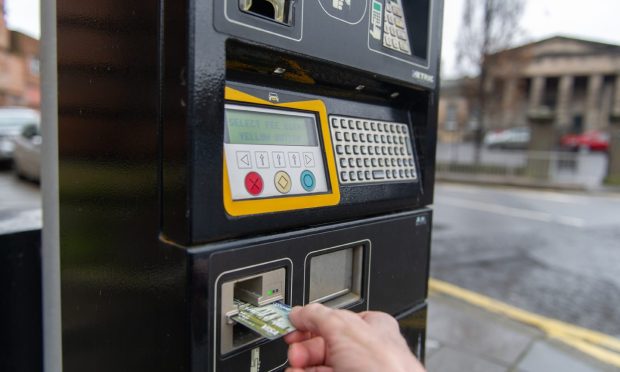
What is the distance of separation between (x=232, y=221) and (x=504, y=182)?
12146mm

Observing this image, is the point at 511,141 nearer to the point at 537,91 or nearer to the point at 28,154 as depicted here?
the point at 537,91

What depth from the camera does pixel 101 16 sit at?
0.91 m

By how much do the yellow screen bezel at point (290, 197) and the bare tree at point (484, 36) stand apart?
13.2 meters

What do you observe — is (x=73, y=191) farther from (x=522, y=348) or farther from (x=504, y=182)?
Result: (x=504, y=182)

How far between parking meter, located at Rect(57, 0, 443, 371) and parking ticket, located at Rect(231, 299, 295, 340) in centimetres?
2

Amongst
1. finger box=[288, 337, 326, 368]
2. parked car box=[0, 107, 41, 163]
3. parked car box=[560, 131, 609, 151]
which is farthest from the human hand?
parked car box=[560, 131, 609, 151]

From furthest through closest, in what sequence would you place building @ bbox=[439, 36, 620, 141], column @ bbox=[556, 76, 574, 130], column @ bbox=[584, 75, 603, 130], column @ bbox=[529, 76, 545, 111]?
column @ bbox=[529, 76, 545, 111] < column @ bbox=[556, 76, 574, 130] < column @ bbox=[584, 75, 603, 130] < building @ bbox=[439, 36, 620, 141]

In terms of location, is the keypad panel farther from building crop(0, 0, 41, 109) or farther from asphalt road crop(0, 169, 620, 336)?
building crop(0, 0, 41, 109)

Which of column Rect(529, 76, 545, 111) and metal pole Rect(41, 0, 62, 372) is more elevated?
column Rect(529, 76, 545, 111)

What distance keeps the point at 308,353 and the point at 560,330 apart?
3.01 m

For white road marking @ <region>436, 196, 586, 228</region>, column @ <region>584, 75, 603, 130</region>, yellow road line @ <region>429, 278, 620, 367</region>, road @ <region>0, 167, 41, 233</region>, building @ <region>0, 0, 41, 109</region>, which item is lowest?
yellow road line @ <region>429, 278, 620, 367</region>

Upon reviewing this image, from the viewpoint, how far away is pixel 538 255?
5035 mm

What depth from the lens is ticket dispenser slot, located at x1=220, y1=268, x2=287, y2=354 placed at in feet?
2.78

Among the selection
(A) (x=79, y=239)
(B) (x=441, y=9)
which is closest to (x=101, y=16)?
(A) (x=79, y=239)
